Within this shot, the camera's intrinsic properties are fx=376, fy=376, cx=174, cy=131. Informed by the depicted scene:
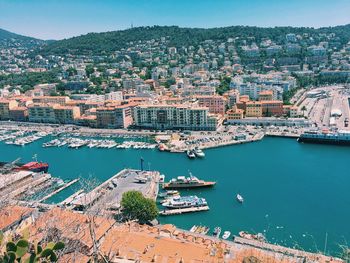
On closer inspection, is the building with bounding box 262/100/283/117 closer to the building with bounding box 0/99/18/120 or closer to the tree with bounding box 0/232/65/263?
the building with bounding box 0/99/18/120

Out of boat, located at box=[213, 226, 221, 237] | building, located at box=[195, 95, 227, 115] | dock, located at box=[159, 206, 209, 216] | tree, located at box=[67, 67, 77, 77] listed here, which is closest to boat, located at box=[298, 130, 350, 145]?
building, located at box=[195, 95, 227, 115]

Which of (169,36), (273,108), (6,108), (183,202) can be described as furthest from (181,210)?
(169,36)

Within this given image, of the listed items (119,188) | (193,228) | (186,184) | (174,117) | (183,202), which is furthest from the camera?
Result: (174,117)

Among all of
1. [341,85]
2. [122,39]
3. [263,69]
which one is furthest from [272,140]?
[122,39]

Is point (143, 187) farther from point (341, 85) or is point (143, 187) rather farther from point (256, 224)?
point (341, 85)

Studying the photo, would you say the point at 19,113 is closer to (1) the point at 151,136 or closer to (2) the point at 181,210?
(1) the point at 151,136

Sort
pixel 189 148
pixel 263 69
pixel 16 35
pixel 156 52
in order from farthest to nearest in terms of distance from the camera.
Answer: pixel 16 35
pixel 156 52
pixel 263 69
pixel 189 148
